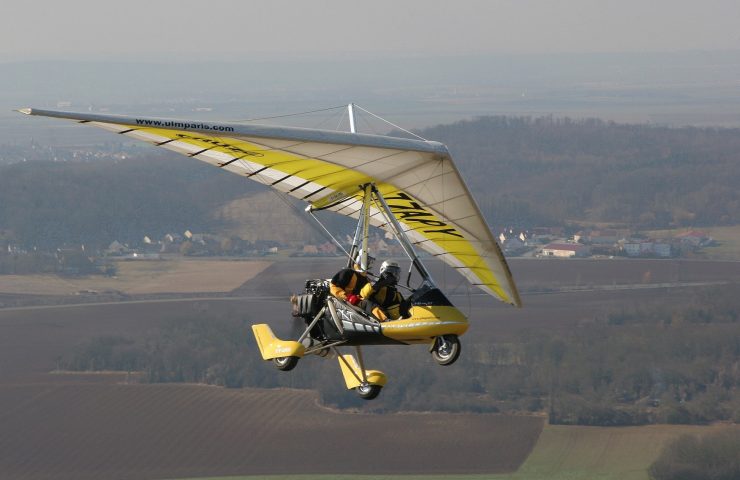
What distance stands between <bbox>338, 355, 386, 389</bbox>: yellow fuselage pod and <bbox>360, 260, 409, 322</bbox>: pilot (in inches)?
84.3

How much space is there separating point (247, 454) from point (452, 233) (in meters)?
81.7

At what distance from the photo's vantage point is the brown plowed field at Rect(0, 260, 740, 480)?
4370 inches

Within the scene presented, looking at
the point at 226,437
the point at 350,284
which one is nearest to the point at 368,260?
the point at 350,284

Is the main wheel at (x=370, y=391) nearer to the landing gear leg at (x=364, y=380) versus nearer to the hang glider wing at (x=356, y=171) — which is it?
the landing gear leg at (x=364, y=380)

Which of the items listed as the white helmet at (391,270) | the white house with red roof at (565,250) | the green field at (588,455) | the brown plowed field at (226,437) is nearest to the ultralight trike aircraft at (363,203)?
the white helmet at (391,270)

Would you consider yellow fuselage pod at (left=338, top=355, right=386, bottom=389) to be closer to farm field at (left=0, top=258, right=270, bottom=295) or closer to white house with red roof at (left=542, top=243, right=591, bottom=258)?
farm field at (left=0, top=258, right=270, bottom=295)

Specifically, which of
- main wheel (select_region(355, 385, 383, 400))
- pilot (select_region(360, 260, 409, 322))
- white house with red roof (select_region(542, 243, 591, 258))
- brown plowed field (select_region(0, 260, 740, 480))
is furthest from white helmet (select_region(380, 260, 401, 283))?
white house with red roof (select_region(542, 243, 591, 258))

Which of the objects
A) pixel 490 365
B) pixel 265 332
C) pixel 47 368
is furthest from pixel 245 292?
pixel 265 332

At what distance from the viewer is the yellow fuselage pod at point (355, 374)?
104 ft

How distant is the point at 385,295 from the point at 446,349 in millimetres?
1836

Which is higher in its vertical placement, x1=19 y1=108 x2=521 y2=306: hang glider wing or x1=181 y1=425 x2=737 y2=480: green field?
x1=19 y1=108 x2=521 y2=306: hang glider wing

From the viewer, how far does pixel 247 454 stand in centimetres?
11219

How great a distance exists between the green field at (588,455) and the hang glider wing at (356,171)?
6732 cm

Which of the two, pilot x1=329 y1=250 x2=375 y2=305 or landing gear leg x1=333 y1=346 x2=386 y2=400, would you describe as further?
landing gear leg x1=333 y1=346 x2=386 y2=400
